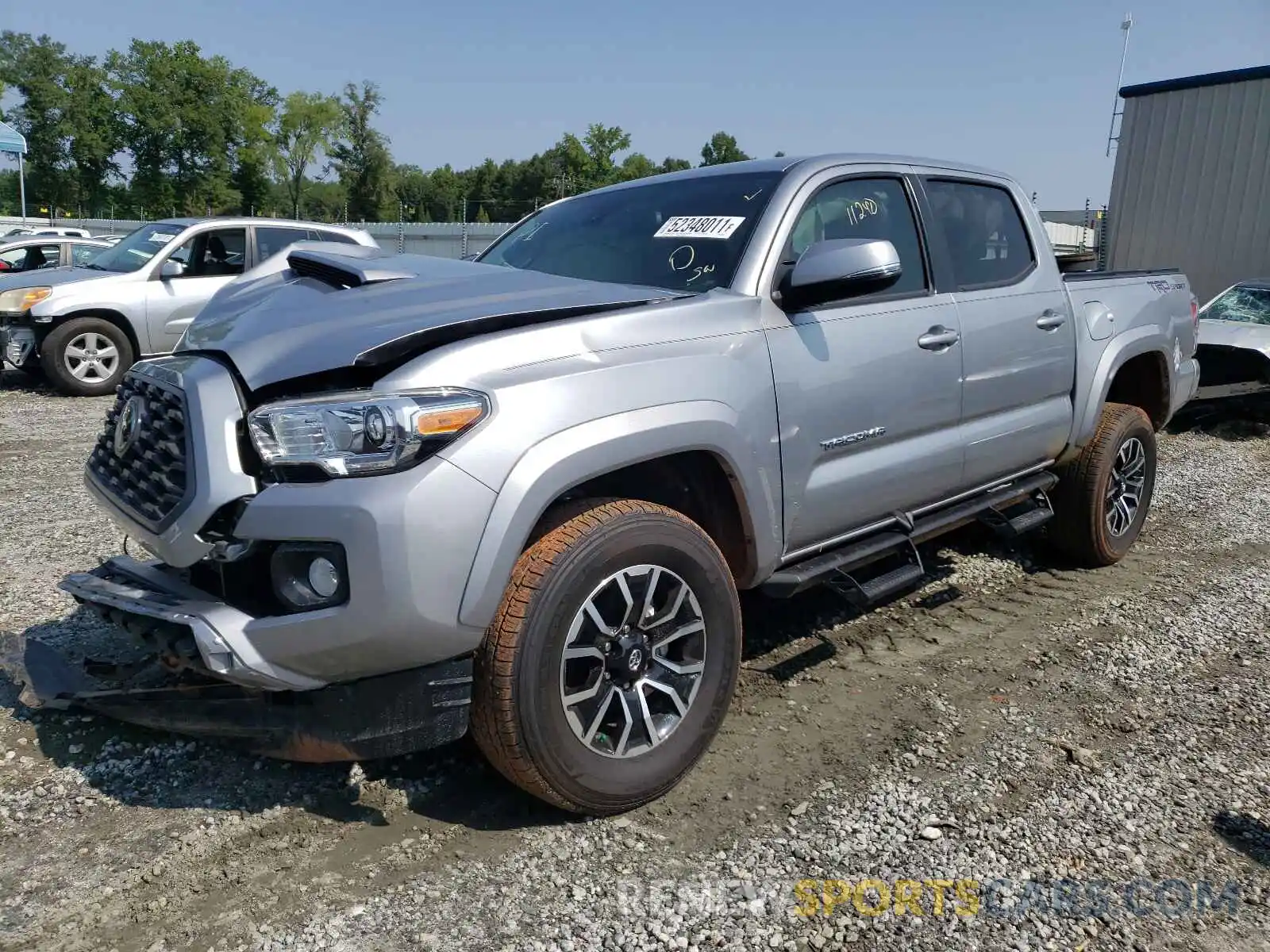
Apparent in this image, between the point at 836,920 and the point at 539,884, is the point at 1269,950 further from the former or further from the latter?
the point at 539,884

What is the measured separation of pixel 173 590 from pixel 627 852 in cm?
144

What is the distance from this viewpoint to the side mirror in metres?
3.14

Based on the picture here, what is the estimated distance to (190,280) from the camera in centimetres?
1045

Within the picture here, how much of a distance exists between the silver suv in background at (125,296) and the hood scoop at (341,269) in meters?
6.78

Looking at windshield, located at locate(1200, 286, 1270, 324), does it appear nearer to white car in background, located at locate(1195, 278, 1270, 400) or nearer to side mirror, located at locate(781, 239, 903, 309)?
white car in background, located at locate(1195, 278, 1270, 400)

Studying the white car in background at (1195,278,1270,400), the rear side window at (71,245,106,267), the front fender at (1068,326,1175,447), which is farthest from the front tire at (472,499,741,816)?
the rear side window at (71,245,106,267)

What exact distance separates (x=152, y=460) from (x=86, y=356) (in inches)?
338

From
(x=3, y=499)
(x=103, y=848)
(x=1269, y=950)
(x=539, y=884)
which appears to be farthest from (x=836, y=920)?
(x=3, y=499)

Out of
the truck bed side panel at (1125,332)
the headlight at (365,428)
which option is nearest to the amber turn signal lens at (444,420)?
the headlight at (365,428)

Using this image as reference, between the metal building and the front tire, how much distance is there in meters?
14.6

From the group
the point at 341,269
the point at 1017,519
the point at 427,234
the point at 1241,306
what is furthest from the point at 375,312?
the point at 427,234

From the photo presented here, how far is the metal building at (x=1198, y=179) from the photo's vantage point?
14.1m

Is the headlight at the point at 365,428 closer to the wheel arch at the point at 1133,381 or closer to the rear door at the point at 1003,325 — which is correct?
the rear door at the point at 1003,325

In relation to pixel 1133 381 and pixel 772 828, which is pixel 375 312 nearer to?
pixel 772 828
